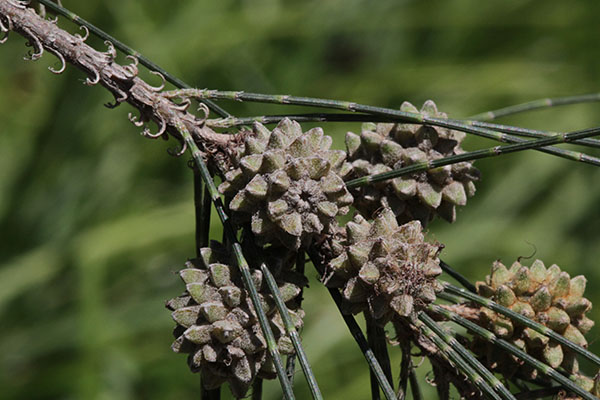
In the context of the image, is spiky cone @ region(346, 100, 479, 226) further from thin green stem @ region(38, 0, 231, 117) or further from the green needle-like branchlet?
thin green stem @ region(38, 0, 231, 117)

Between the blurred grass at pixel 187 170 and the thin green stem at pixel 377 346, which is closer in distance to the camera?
the thin green stem at pixel 377 346

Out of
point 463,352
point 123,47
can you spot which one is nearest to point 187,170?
point 123,47

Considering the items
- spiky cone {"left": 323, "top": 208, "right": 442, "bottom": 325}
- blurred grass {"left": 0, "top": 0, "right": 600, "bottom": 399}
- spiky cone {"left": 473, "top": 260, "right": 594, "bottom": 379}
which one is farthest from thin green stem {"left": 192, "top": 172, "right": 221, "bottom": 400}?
blurred grass {"left": 0, "top": 0, "right": 600, "bottom": 399}

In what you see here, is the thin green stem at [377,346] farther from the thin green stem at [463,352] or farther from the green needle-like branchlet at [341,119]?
the green needle-like branchlet at [341,119]

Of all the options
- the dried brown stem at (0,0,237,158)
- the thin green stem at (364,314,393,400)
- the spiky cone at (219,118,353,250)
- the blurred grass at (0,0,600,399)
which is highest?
the blurred grass at (0,0,600,399)

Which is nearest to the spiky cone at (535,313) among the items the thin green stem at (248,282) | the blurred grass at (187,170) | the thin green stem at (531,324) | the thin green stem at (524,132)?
Result: the thin green stem at (531,324)

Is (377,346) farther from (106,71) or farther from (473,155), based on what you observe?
(106,71)

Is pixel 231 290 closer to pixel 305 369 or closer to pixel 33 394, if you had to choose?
pixel 305 369
